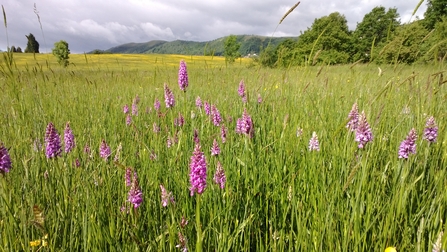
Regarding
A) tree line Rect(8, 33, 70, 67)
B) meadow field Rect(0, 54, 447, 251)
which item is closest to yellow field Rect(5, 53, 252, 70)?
tree line Rect(8, 33, 70, 67)

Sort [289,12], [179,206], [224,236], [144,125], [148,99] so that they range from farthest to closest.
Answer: [148,99], [144,125], [289,12], [179,206], [224,236]

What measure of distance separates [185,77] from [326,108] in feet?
4.93

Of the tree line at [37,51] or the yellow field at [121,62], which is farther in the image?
the yellow field at [121,62]

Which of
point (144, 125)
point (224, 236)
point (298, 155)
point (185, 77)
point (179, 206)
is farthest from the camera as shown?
point (144, 125)

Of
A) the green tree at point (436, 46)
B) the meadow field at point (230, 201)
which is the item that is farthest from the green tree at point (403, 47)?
the meadow field at point (230, 201)

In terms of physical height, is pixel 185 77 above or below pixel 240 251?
above

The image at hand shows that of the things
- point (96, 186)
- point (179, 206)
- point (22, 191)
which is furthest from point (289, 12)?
point (22, 191)

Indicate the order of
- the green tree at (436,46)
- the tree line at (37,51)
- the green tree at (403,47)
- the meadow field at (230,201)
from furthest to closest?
1. the tree line at (37,51)
2. the green tree at (403,47)
3. the green tree at (436,46)
4. the meadow field at (230,201)

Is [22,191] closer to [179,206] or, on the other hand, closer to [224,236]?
[179,206]

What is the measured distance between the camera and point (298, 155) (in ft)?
5.91

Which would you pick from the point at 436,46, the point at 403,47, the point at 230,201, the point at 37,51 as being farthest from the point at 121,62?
the point at 230,201

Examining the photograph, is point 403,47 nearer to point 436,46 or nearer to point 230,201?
point 436,46

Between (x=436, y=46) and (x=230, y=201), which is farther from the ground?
(x=436, y=46)

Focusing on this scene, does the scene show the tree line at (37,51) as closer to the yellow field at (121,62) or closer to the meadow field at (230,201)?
the yellow field at (121,62)
